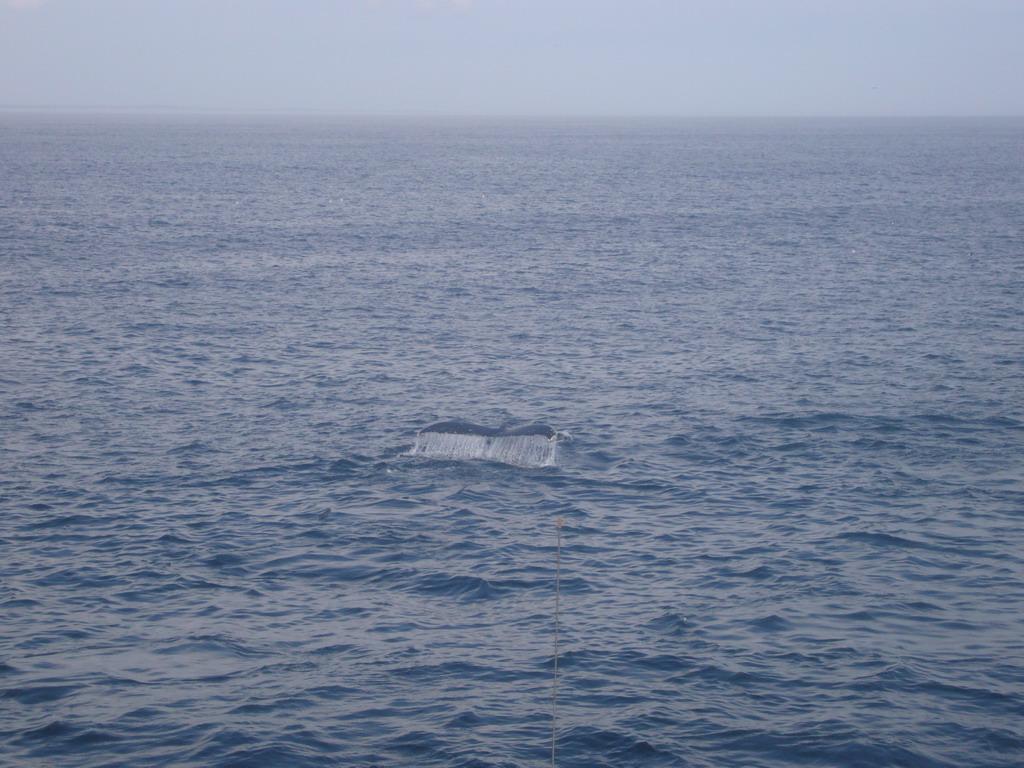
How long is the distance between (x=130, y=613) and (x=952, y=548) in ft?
75.2

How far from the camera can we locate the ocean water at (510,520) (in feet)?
75.5

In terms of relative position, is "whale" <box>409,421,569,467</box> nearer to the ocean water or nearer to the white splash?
the white splash

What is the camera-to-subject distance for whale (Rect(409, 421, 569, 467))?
3919 cm

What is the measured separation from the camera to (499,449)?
39312 millimetres

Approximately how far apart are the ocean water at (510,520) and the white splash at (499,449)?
2.38 feet

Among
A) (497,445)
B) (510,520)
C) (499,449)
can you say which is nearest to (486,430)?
(497,445)

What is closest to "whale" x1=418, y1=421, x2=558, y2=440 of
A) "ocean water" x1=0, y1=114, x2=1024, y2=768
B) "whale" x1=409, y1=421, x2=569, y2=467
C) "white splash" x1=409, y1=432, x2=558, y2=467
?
"whale" x1=409, y1=421, x2=569, y2=467

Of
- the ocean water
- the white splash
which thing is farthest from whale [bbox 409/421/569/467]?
the ocean water

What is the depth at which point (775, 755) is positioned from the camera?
71.0 ft

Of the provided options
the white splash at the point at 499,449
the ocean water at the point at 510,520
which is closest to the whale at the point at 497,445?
the white splash at the point at 499,449

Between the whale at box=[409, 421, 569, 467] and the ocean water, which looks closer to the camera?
the ocean water

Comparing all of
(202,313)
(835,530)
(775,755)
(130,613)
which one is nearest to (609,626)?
(775,755)

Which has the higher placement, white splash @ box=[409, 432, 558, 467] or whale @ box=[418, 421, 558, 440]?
whale @ box=[418, 421, 558, 440]

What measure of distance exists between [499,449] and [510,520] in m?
5.52
